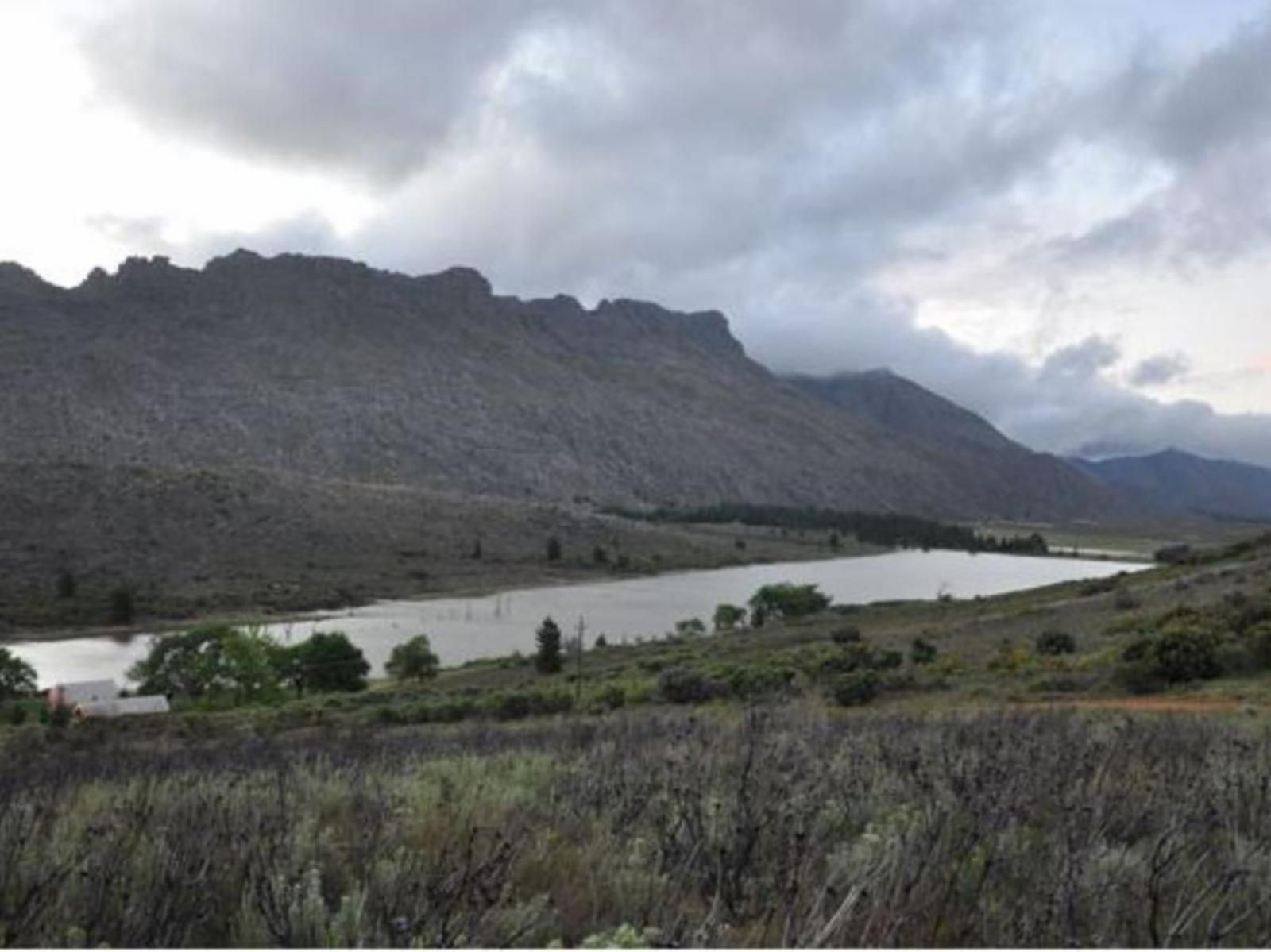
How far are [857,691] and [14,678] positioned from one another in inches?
2420

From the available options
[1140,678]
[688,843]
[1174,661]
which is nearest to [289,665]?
[1140,678]

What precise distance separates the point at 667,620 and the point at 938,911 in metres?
106

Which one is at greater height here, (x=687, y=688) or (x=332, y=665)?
(x=687, y=688)

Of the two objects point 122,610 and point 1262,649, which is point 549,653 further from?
point 122,610

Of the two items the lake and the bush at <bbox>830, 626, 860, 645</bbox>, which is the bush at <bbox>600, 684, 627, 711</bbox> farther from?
the lake

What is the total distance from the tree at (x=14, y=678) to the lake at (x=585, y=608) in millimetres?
9314

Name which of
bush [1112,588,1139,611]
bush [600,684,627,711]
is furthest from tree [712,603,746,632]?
bush [600,684,627,711]

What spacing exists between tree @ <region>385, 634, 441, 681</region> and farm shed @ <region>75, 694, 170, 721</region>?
13410 mm

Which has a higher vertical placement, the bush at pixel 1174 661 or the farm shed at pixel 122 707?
the bush at pixel 1174 661

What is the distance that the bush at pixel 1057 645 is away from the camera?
31.2 metres

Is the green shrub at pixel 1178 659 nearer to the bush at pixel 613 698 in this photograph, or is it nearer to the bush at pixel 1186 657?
the bush at pixel 1186 657

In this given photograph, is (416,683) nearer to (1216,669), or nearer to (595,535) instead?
(1216,669)

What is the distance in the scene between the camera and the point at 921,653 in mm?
35625

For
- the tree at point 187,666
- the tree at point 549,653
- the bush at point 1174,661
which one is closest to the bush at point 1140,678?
the bush at point 1174,661
